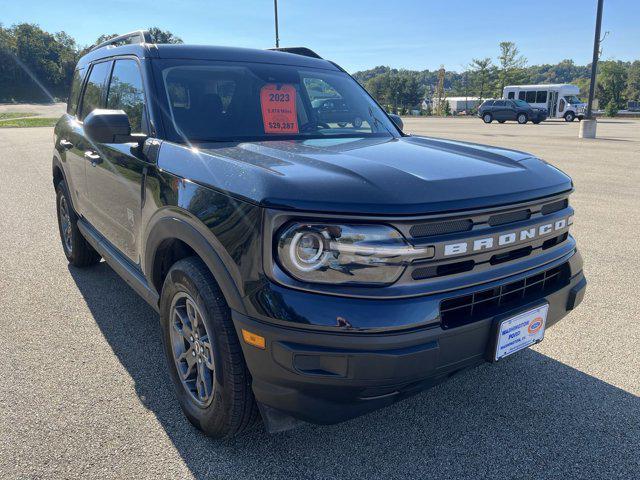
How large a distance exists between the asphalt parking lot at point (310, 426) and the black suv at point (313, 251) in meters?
0.28

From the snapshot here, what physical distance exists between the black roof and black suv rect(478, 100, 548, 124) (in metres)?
34.1

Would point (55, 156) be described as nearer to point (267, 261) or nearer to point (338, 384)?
point (267, 261)

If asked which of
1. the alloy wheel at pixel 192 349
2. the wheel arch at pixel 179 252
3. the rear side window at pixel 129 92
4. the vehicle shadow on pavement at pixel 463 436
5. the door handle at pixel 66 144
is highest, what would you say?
the rear side window at pixel 129 92

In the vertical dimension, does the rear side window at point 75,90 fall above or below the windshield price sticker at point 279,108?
above

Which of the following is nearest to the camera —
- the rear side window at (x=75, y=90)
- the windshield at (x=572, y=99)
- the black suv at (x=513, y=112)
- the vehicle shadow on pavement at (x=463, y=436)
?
the vehicle shadow on pavement at (x=463, y=436)

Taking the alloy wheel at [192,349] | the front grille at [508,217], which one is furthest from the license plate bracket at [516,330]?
the alloy wheel at [192,349]

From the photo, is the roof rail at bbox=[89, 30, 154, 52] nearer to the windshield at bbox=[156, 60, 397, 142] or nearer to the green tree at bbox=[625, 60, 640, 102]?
the windshield at bbox=[156, 60, 397, 142]

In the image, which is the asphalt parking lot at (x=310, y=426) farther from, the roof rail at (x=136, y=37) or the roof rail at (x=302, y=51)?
the roof rail at (x=302, y=51)

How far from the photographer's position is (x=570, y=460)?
7.77 feet

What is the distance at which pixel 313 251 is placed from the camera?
1953 millimetres

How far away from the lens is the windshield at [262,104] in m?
2.96

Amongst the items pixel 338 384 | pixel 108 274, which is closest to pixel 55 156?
pixel 108 274

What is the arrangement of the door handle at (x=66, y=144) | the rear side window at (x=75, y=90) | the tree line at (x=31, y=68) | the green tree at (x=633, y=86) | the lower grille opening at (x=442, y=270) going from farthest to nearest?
the green tree at (x=633, y=86) < the tree line at (x=31, y=68) < the rear side window at (x=75, y=90) < the door handle at (x=66, y=144) < the lower grille opening at (x=442, y=270)

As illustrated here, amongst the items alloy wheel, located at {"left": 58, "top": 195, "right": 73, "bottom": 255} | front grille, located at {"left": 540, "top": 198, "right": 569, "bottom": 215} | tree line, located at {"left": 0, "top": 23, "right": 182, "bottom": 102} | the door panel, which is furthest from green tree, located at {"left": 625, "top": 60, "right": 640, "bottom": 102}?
the door panel
